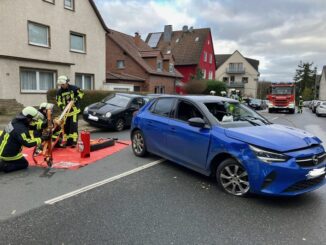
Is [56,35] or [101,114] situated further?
[56,35]

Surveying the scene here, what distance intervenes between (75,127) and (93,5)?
16.6 meters

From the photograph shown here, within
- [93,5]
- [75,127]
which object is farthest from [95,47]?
[75,127]

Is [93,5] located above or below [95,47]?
above

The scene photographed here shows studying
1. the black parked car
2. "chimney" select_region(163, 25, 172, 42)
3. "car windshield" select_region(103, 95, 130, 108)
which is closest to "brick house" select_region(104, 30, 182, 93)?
"chimney" select_region(163, 25, 172, 42)

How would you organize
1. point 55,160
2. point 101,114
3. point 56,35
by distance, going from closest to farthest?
point 55,160
point 101,114
point 56,35

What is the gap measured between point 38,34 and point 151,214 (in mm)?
17269

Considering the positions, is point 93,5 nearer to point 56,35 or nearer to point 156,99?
point 56,35

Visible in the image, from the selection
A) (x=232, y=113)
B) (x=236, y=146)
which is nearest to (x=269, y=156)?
(x=236, y=146)

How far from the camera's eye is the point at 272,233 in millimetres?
3377

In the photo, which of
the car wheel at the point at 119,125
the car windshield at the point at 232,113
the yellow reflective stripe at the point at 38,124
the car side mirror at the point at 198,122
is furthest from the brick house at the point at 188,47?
the car side mirror at the point at 198,122

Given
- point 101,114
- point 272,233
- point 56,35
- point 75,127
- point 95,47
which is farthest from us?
point 95,47

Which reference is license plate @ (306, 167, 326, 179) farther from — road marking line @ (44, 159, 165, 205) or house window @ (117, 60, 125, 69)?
house window @ (117, 60, 125, 69)

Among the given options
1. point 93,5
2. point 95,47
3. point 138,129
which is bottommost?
point 138,129

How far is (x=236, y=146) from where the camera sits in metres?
4.21
